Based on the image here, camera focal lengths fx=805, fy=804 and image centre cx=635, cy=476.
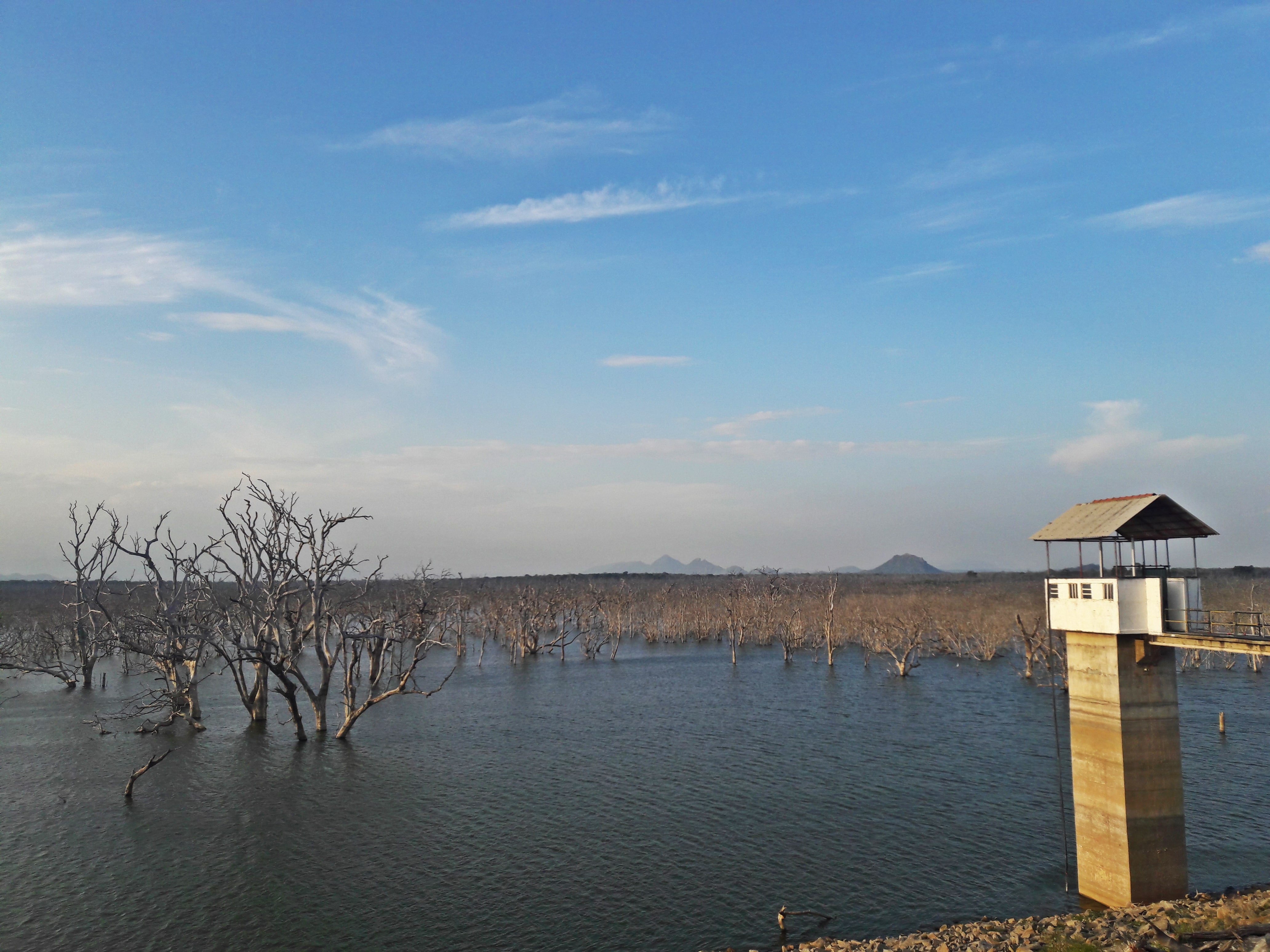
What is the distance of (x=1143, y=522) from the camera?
20.8 m

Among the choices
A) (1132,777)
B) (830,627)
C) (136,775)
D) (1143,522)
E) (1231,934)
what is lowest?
(136,775)

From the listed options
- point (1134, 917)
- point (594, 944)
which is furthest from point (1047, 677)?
point (594, 944)

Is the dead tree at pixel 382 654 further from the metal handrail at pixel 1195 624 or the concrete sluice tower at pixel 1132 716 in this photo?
the metal handrail at pixel 1195 624

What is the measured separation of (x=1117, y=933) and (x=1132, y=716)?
19.1 ft

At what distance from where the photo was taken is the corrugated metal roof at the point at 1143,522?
20.3 meters

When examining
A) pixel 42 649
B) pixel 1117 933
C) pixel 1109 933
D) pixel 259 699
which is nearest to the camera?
pixel 1117 933

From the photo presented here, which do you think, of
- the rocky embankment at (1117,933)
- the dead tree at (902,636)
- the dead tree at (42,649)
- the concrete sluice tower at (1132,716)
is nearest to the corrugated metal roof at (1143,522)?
the concrete sluice tower at (1132,716)

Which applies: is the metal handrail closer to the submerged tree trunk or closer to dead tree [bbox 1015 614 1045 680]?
dead tree [bbox 1015 614 1045 680]

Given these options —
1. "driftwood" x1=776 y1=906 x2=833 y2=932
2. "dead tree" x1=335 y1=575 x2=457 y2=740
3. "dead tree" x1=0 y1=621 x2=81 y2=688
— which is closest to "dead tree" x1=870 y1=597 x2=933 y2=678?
"dead tree" x1=335 y1=575 x2=457 y2=740

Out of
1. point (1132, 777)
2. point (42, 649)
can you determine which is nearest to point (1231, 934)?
point (1132, 777)

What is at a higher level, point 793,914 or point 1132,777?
point 1132,777

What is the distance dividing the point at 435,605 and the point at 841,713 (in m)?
36.8

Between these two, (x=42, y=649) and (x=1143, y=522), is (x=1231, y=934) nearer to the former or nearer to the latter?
(x=1143, y=522)

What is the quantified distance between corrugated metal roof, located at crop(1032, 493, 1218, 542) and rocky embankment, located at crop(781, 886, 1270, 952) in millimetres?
8194
